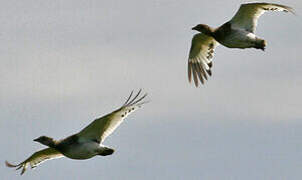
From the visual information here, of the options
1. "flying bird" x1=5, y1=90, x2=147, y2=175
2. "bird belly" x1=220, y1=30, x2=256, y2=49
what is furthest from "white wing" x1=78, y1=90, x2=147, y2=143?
"bird belly" x1=220, y1=30, x2=256, y2=49

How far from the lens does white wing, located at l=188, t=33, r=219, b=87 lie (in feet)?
112

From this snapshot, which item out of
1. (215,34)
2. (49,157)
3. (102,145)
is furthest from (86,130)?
(215,34)

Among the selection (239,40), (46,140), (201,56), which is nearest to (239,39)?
(239,40)

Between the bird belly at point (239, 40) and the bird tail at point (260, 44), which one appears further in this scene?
the bird belly at point (239, 40)

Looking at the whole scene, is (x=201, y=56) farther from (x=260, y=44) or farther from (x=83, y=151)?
(x=83, y=151)

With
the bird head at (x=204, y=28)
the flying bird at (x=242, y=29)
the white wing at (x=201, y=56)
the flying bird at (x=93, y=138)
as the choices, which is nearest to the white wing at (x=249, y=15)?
the flying bird at (x=242, y=29)

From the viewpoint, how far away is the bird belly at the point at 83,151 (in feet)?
94.5

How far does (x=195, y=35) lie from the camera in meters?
34.1

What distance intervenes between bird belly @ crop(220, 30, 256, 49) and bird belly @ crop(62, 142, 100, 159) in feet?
18.6

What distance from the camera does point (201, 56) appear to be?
113 ft

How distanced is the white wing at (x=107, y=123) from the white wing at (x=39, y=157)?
2.07 m

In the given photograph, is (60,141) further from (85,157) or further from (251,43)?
(251,43)

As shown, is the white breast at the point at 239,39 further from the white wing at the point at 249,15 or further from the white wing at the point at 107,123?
the white wing at the point at 107,123

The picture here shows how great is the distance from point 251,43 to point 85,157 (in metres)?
6.42
